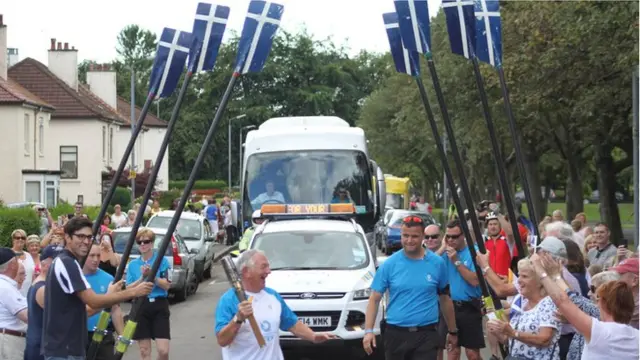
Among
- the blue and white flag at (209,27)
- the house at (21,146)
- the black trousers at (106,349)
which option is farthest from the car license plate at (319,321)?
the house at (21,146)

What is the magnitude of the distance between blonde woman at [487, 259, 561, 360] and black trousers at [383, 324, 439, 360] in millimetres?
2249

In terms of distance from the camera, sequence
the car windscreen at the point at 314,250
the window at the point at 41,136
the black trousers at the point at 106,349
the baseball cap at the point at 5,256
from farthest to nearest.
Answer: the window at the point at 41,136 → the car windscreen at the point at 314,250 → the black trousers at the point at 106,349 → the baseball cap at the point at 5,256

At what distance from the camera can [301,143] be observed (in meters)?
21.8

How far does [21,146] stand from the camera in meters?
48.3

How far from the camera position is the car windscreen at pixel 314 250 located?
14695 mm

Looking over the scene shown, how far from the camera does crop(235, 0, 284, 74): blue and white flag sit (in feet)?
28.6

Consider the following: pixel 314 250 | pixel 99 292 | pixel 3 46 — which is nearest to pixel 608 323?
pixel 99 292

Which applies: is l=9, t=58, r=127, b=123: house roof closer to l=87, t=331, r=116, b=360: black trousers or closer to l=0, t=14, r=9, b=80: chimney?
l=0, t=14, r=9, b=80: chimney

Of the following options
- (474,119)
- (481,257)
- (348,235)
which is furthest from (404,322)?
(474,119)

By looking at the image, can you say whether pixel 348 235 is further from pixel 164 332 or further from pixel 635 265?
pixel 635 265

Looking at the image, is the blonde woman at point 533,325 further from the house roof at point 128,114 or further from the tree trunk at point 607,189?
the house roof at point 128,114

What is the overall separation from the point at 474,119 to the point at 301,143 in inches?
826

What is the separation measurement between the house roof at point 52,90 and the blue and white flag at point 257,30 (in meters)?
52.0

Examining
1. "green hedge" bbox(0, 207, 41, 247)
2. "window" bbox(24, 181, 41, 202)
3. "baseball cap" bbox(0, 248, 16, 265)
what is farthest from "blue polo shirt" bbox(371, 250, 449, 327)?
"window" bbox(24, 181, 41, 202)
